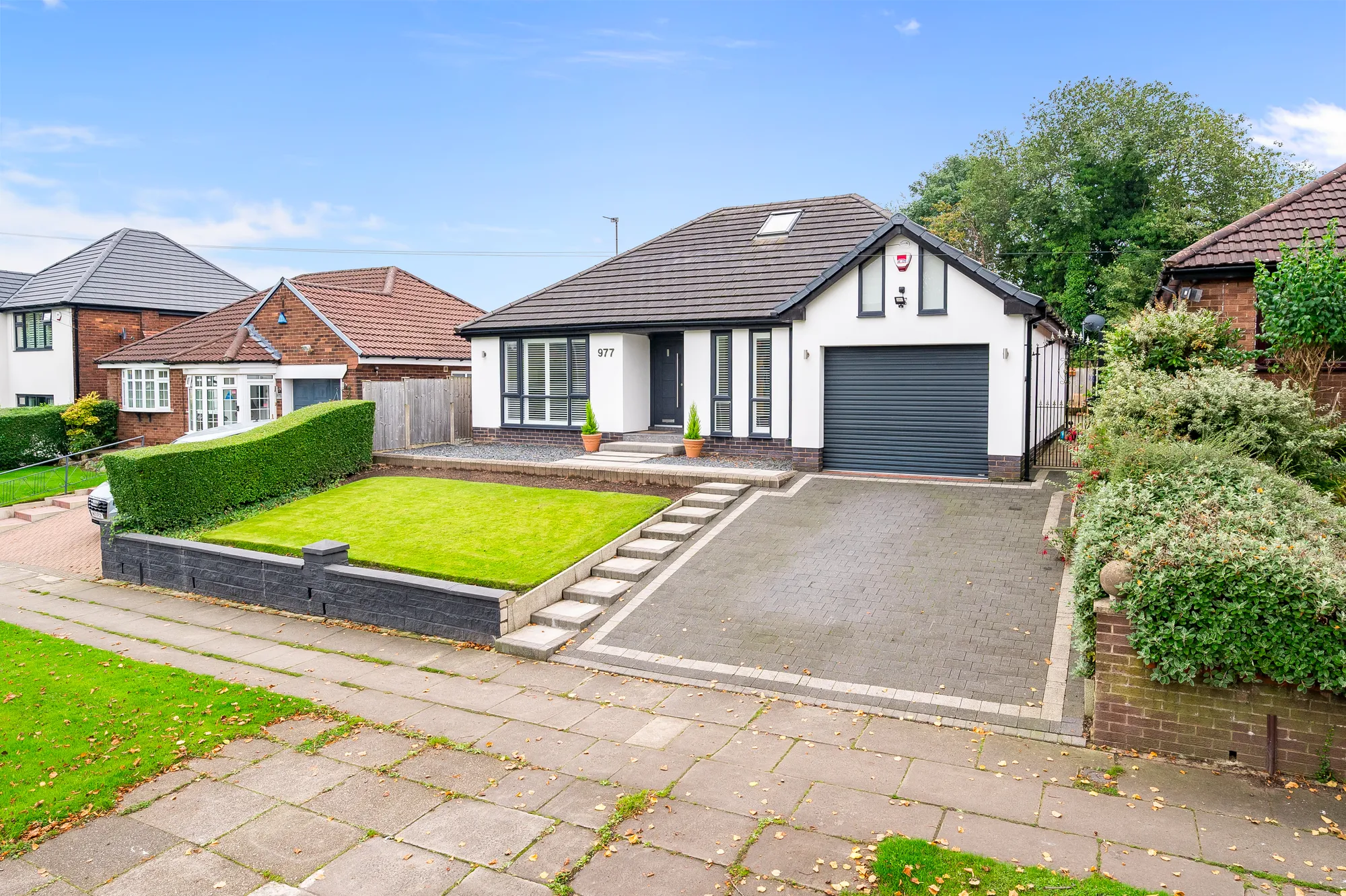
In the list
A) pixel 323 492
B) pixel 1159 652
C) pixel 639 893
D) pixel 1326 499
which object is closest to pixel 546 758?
pixel 639 893

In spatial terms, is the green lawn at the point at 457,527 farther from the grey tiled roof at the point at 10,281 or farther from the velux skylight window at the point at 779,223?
the grey tiled roof at the point at 10,281

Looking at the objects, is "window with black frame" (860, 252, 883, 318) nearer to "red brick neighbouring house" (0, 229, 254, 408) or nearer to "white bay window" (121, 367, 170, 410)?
"white bay window" (121, 367, 170, 410)

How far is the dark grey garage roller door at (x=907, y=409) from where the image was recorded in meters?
15.3

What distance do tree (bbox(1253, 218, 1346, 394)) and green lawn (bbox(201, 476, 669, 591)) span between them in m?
9.89

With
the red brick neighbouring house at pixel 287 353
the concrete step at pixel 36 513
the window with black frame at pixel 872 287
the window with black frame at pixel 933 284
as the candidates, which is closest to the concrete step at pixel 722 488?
the window with black frame at pixel 872 287

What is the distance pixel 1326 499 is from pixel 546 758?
25.5ft

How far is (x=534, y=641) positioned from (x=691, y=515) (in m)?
4.44

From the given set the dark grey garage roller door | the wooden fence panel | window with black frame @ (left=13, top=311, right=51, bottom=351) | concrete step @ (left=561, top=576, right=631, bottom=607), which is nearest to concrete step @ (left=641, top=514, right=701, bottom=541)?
concrete step @ (left=561, top=576, right=631, bottom=607)

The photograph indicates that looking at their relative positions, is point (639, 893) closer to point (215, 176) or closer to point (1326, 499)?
point (1326, 499)

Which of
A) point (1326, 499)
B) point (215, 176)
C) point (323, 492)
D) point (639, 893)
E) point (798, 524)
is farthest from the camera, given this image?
point (215, 176)

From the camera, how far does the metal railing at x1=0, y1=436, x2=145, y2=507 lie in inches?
859

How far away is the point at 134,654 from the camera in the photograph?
1027cm

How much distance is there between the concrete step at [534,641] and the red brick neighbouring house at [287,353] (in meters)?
12.7

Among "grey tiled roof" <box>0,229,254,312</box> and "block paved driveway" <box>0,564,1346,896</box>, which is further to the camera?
"grey tiled roof" <box>0,229,254,312</box>
